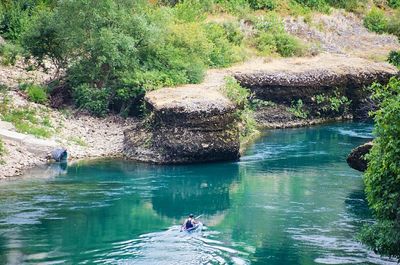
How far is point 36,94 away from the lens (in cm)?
4628

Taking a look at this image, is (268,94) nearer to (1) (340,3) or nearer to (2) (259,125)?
(2) (259,125)

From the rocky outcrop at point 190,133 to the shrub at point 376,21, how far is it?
32341mm

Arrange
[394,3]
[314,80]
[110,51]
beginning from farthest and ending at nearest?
[394,3] → [314,80] → [110,51]

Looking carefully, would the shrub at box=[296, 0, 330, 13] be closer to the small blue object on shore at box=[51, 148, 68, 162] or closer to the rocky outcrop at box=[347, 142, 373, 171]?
the small blue object on shore at box=[51, 148, 68, 162]

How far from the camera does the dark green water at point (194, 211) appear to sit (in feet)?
85.8

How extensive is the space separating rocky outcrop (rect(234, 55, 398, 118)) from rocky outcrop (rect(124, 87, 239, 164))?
37.7ft

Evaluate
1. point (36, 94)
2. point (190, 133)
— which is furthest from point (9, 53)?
point (190, 133)

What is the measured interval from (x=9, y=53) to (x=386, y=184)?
32.0 m

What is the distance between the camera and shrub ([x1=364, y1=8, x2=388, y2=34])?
227ft

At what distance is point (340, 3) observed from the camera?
72.2 metres

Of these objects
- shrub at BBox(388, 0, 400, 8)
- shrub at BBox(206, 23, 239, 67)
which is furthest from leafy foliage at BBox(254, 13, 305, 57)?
shrub at BBox(388, 0, 400, 8)

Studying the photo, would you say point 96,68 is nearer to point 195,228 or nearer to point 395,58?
point 195,228

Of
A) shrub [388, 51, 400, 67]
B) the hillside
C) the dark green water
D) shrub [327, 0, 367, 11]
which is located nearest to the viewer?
the dark green water

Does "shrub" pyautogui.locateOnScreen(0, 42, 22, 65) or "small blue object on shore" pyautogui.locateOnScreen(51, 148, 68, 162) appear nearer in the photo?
"small blue object on shore" pyautogui.locateOnScreen(51, 148, 68, 162)
